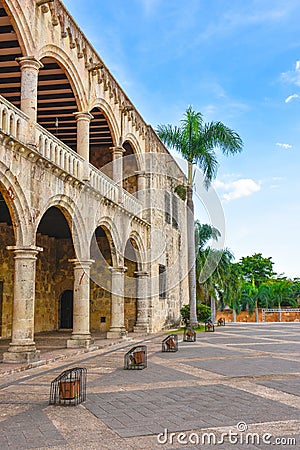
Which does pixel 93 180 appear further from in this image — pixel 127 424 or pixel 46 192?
pixel 127 424

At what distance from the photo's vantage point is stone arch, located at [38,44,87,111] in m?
11.6

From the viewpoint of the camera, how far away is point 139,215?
1930cm

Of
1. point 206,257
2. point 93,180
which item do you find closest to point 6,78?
point 93,180

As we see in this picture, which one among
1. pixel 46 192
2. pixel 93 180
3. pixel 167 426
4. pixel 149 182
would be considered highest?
pixel 149 182

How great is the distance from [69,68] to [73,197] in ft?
11.5

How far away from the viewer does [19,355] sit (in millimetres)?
9734

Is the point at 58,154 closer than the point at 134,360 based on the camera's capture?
No

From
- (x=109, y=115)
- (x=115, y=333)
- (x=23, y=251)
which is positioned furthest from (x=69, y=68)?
(x=115, y=333)

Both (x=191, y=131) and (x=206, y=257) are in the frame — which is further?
(x=206, y=257)

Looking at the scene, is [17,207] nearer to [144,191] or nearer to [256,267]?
[144,191]

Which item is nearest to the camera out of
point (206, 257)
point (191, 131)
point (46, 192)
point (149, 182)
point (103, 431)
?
point (103, 431)

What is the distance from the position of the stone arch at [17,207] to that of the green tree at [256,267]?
1988 inches

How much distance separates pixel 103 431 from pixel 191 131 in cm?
1862

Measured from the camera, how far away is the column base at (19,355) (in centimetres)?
970
